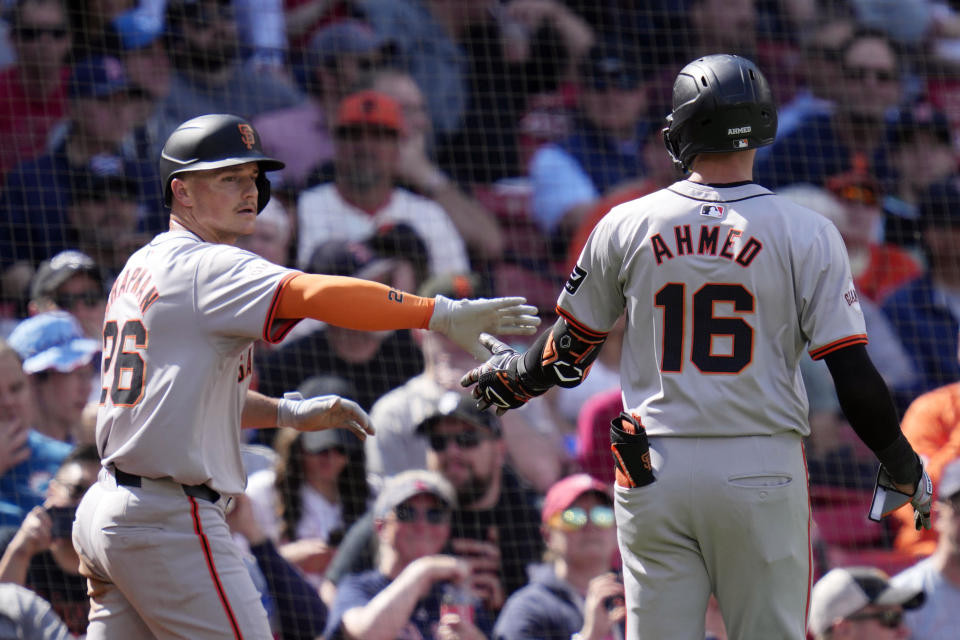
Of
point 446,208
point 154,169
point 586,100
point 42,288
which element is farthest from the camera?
point 586,100

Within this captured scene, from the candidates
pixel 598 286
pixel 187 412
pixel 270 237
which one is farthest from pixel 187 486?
pixel 270 237

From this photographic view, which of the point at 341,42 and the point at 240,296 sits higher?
the point at 341,42

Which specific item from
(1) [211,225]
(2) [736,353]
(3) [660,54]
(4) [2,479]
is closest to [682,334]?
(2) [736,353]

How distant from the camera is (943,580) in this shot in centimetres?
512

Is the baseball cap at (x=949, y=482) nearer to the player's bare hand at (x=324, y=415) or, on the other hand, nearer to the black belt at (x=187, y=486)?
the player's bare hand at (x=324, y=415)

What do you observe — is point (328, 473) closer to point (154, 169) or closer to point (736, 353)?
point (154, 169)

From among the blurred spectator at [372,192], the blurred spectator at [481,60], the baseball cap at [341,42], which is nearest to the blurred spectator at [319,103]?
the baseball cap at [341,42]

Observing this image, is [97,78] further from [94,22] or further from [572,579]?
[572,579]

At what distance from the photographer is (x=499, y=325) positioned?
3.12 metres

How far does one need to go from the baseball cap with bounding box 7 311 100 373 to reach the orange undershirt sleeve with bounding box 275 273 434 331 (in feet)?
8.44

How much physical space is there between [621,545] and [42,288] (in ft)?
11.0

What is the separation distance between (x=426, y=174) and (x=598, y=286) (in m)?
4.24

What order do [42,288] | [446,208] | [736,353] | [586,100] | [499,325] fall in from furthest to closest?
1. [586,100]
2. [446,208]
3. [42,288]
4. [499,325]
5. [736,353]

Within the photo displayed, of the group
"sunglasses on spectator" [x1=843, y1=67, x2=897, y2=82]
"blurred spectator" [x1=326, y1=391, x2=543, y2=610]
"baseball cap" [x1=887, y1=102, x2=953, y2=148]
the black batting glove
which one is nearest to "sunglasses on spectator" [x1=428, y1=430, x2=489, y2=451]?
"blurred spectator" [x1=326, y1=391, x2=543, y2=610]
